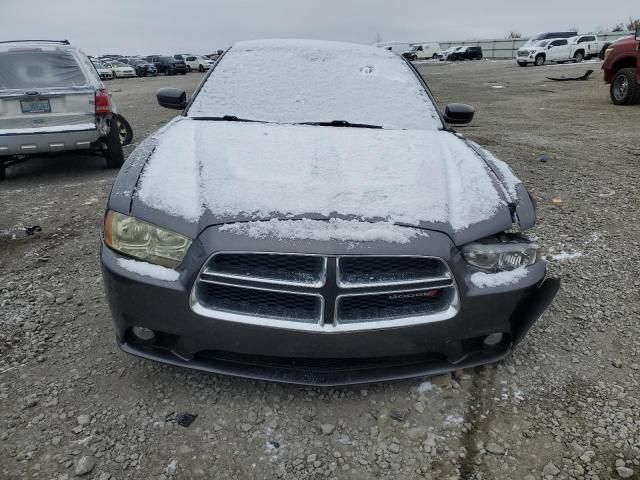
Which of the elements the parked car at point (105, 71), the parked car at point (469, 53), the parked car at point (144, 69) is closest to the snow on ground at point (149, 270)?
the parked car at point (105, 71)

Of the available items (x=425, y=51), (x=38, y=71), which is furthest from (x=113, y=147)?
(x=425, y=51)

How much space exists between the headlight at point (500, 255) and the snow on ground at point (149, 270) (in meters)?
1.23

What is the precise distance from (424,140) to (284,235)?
→ 4.32 feet

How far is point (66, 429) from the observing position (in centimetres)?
207

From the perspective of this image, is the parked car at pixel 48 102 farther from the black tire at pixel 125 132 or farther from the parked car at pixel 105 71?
the parked car at pixel 105 71

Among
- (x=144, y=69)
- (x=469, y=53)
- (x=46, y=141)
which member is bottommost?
(x=144, y=69)

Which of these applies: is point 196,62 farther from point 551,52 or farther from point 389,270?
point 389,270

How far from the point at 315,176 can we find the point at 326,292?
624 mm

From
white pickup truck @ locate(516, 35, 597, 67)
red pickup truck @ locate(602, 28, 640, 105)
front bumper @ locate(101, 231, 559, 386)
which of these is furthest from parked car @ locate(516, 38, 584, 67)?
front bumper @ locate(101, 231, 559, 386)

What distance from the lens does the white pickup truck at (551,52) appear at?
1236 inches

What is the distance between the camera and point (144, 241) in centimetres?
208

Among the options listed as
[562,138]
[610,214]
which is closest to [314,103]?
[610,214]

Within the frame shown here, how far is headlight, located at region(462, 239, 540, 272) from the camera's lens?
2127 millimetres

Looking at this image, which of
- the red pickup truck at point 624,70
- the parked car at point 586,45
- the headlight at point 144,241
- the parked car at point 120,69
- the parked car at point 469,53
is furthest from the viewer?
the parked car at point 469,53
